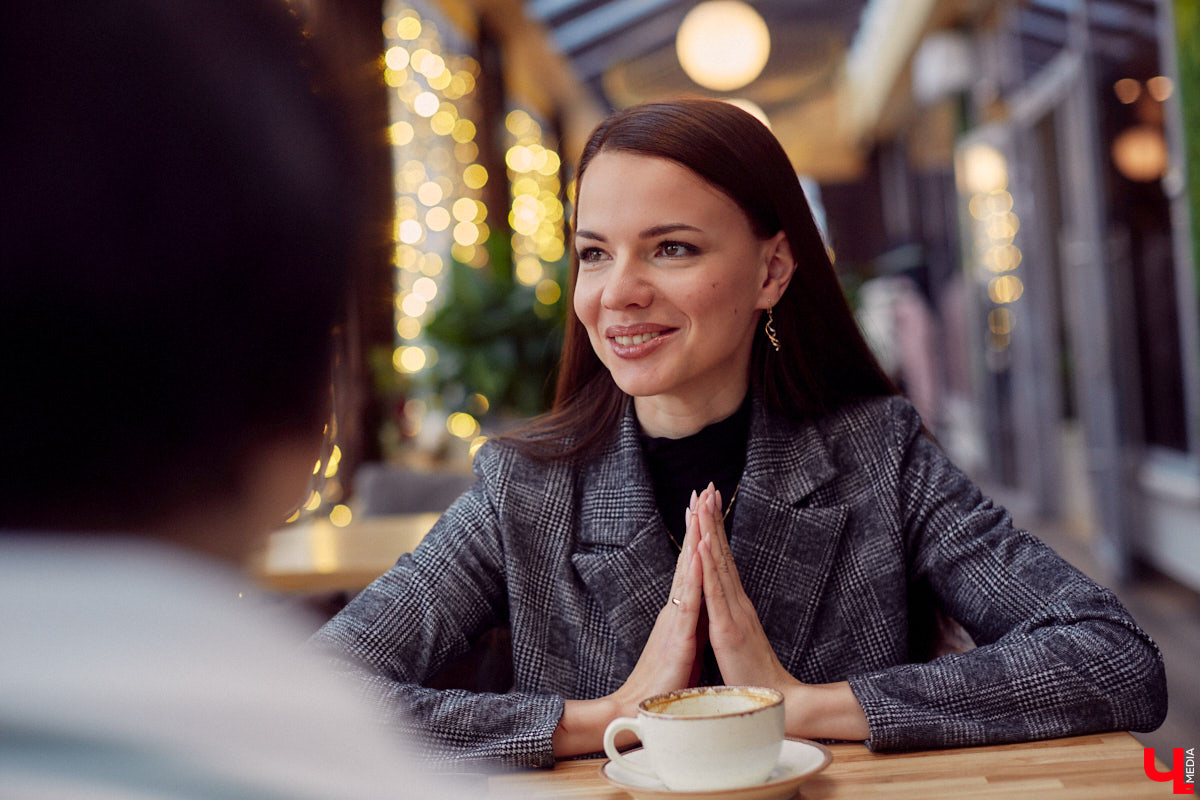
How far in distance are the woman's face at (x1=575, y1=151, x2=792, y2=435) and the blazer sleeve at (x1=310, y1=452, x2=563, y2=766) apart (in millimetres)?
285

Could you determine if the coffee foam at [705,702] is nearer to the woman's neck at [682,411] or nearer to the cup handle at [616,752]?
the cup handle at [616,752]

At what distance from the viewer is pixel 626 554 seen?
1468 millimetres

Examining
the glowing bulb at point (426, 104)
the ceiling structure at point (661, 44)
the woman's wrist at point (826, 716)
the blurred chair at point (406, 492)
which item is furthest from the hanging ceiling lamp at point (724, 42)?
the woman's wrist at point (826, 716)

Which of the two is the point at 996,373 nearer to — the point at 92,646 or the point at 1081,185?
the point at 1081,185

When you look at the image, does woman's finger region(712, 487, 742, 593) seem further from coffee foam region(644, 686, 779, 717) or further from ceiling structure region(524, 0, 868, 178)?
ceiling structure region(524, 0, 868, 178)

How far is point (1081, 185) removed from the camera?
594 centimetres

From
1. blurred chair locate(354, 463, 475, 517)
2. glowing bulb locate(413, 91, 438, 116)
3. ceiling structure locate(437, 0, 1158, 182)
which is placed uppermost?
ceiling structure locate(437, 0, 1158, 182)

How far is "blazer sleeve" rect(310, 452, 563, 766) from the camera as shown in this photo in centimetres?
124

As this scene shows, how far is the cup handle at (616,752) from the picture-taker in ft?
3.18

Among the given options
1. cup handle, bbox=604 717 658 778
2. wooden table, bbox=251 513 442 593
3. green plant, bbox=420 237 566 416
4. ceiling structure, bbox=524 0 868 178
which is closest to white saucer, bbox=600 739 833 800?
cup handle, bbox=604 717 658 778

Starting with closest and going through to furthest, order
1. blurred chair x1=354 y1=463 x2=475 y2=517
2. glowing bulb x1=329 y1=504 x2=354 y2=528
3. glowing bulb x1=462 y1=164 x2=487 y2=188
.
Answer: blurred chair x1=354 y1=463 x2=475 y2=517
glowing bulb x1=329 y1=504 x2=354 y2=528
glowing bulb x1=462 y1=164 x2=487 y2=188

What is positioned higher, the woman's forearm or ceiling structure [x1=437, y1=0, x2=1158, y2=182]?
ceiling structure [x1=437, y1=0, x2=1158, y2=182]

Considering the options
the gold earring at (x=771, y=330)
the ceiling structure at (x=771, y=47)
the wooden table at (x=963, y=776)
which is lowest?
the wooden table at (x=963, y=776)

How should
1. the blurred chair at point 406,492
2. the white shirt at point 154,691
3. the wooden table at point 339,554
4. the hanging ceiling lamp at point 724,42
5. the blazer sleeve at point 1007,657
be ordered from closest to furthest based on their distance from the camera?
the white shirt at point 154,691 → the blazer sleeve at point 1007,657 → the wooden table at point 339,554 → the blurred chair at point 406,492 → the hanging ceiling lamp at point 724,42
